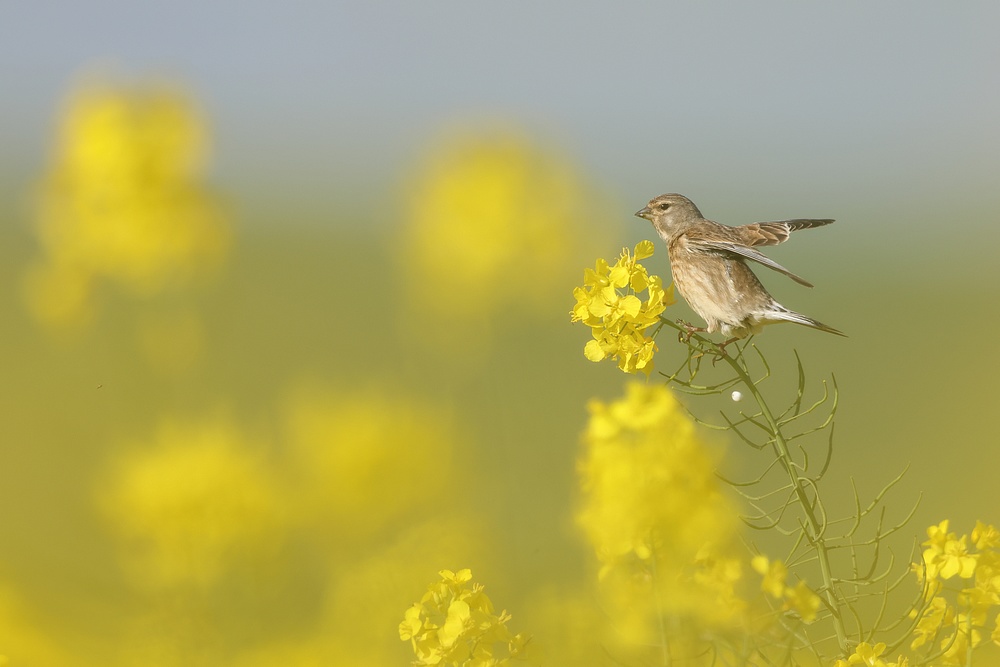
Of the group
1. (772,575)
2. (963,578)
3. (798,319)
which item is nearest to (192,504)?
(798,319)

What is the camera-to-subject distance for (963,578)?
6.70ft

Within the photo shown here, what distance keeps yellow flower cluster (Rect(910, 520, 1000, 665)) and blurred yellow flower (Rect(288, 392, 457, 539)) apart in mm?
2570

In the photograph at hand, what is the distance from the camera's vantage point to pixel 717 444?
1.96 metres

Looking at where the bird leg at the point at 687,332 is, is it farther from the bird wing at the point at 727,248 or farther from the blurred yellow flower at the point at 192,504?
the blurred yellow flower at the point at 192,504

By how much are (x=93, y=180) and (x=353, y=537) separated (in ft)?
6.37

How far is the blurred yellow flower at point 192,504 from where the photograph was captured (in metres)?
3.30

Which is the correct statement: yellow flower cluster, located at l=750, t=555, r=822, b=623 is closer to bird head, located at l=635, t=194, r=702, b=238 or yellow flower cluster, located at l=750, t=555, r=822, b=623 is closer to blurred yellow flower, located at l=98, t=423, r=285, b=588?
bird head, located at l=635, t=194, r=702, b=238

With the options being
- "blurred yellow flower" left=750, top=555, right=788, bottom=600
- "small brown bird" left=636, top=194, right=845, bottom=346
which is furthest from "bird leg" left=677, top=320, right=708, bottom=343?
"blurred yellow flower" left=750, top=555, right=788, bottom=600

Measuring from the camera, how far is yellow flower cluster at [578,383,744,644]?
1796mm

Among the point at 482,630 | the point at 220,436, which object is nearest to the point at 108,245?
the point at 220,436

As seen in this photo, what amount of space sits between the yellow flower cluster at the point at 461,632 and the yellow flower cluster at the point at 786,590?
547 millimetres

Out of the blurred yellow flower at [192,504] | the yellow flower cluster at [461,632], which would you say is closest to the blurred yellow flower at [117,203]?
the blurred yellow flower at [192,504]

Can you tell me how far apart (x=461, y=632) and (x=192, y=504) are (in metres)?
1.98

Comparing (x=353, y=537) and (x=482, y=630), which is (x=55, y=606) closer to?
(x=353, y=537)
